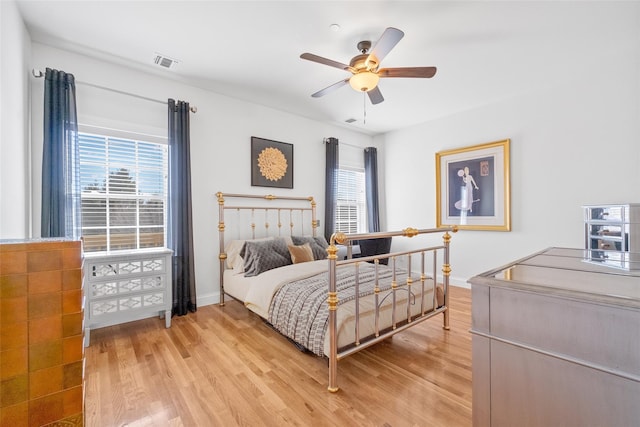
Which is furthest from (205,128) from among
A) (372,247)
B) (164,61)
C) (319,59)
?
(372,247)

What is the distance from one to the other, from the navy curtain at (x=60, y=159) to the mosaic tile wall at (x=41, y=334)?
83.9 inches

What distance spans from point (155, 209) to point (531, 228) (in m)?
4.64

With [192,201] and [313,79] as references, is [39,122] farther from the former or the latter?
[313,79]

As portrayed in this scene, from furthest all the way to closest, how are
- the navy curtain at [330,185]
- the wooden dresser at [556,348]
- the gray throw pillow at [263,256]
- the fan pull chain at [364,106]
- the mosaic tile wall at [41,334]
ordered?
the navy curtain at [330,185]
the fan pull chain at [364,106]
the gray throw pillow at [263,256]
the wooden dresser at [556,348]
the mosaic tile wall at [41,334]

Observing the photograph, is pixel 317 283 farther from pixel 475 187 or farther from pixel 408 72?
pixel 475 187

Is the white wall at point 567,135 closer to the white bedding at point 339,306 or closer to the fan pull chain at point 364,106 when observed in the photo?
the fan pull chain at point 364,106

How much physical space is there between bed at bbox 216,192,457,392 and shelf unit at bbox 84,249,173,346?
739 millimetres

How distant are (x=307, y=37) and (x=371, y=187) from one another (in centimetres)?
311

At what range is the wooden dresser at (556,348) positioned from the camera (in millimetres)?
816

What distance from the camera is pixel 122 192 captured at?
2.85 m

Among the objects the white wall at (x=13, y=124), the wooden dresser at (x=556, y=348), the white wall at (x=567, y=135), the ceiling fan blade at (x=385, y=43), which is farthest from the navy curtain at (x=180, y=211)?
the white wall at (x=567, y=135)

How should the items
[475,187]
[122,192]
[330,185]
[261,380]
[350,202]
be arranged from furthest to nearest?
[350,202] < [330,185] < [475,187] < [122,192] < [261,380]

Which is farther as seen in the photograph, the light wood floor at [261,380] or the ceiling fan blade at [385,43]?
the ceiling fan blade at [385,43]

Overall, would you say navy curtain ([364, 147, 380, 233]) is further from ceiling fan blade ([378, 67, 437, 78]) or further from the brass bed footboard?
ceiling fan blade ([378, 67, 437, 78])
